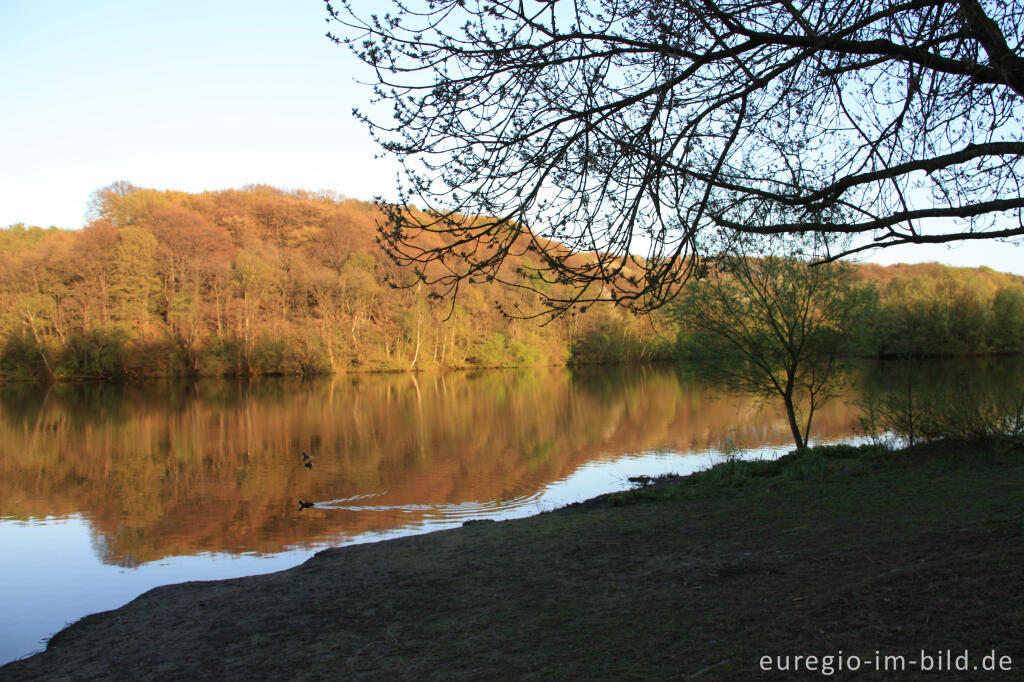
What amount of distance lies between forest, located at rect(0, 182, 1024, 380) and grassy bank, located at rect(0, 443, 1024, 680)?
1297 inches

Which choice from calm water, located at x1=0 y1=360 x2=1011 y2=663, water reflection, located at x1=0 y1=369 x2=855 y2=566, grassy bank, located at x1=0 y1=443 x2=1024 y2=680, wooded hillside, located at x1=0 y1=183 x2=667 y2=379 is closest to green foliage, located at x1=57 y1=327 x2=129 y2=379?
wooded hillside, located at x1=0 y1=183 x2=667 y2=379

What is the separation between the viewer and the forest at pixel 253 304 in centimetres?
4638

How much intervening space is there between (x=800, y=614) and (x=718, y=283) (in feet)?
37.4

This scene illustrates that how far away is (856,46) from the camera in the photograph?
12.5 ft

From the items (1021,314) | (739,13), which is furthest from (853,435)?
(1021,314)

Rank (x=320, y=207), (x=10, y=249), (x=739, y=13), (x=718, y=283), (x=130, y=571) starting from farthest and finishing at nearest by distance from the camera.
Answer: (x=320, y=207), (x=10, y=249), (x=718, y=283), (x=130, y=571), (x=739, y=13)

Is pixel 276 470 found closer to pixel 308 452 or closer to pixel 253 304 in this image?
pixel 308 452

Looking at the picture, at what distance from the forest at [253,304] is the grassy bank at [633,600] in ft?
108

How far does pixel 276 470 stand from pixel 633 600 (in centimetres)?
1406

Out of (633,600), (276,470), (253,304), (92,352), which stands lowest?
(276,470)

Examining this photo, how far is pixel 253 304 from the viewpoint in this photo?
4903 centimetres

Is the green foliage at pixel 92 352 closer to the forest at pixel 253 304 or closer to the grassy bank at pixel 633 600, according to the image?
the forest at pixel 253 304

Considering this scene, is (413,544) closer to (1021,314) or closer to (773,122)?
(773,122)

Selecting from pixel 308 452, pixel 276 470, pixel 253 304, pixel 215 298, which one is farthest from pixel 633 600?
pixel 215 298
